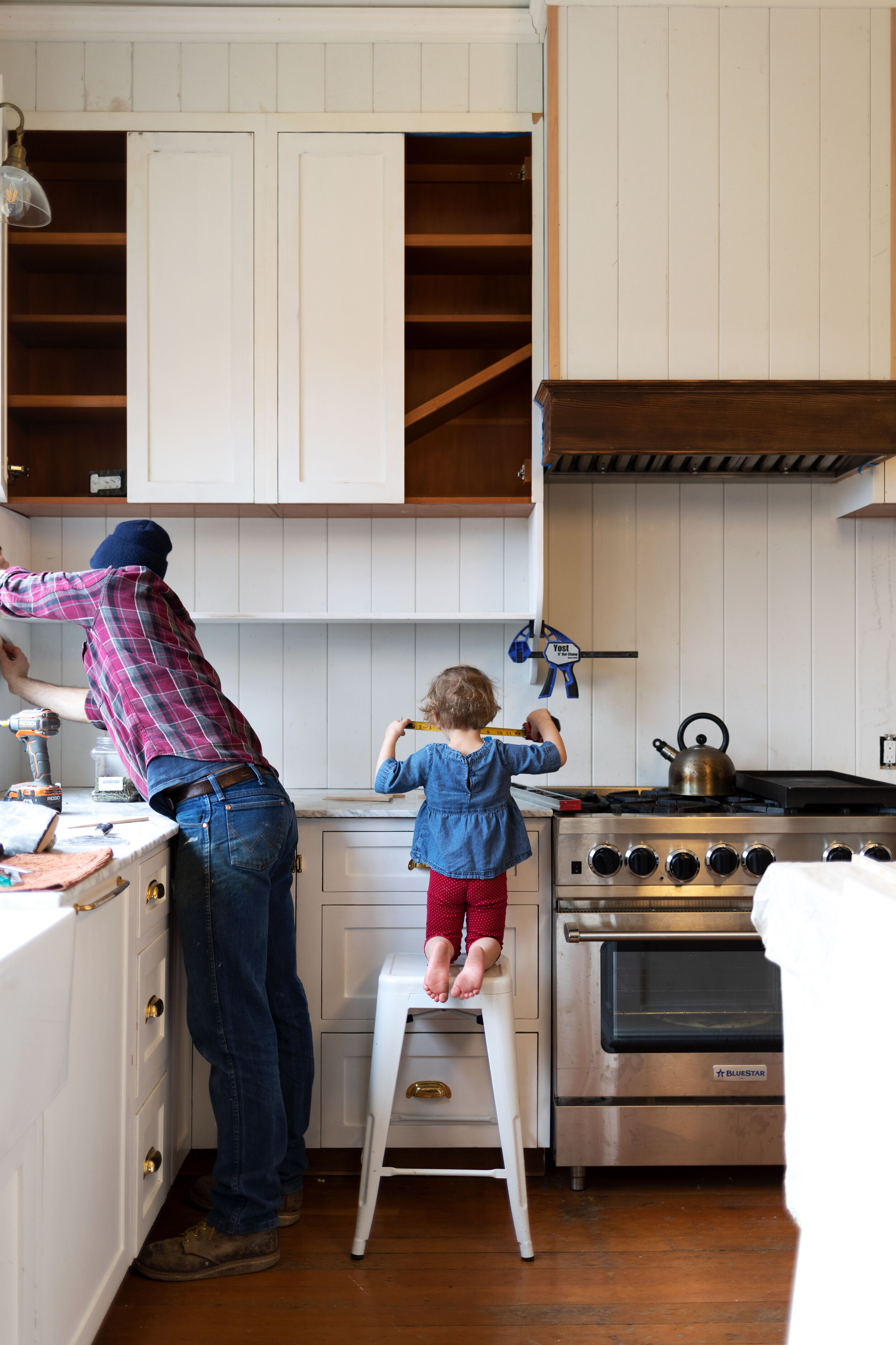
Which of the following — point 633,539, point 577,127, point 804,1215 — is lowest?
point 804,1215

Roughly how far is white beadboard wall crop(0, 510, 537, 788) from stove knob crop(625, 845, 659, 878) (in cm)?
66

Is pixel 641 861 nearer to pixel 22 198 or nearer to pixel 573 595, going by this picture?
pixel 573 595

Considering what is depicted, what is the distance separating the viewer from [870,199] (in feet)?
7.41

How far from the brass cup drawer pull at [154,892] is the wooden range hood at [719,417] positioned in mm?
1354

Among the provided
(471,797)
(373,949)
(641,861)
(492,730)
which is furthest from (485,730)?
(373,949)

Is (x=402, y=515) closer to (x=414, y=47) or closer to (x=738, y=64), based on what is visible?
(x=414, y=47)

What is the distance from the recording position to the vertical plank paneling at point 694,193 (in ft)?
7.38

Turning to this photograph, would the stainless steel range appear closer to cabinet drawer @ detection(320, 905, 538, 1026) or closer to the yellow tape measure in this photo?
cabinet drawer @ detection(320, 905, 538, 1026)

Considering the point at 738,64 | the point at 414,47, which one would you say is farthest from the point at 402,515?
the point at 738,64

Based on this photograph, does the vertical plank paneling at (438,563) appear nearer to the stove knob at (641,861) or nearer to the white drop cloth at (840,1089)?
the stove knob at (641,861)

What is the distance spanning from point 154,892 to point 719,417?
5.61 ft

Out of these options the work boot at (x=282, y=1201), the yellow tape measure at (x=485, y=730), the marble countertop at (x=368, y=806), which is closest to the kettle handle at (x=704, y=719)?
the marble countertop at (x=368, y=806)

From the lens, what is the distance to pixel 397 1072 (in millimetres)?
1831

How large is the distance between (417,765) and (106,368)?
155 centimetres
